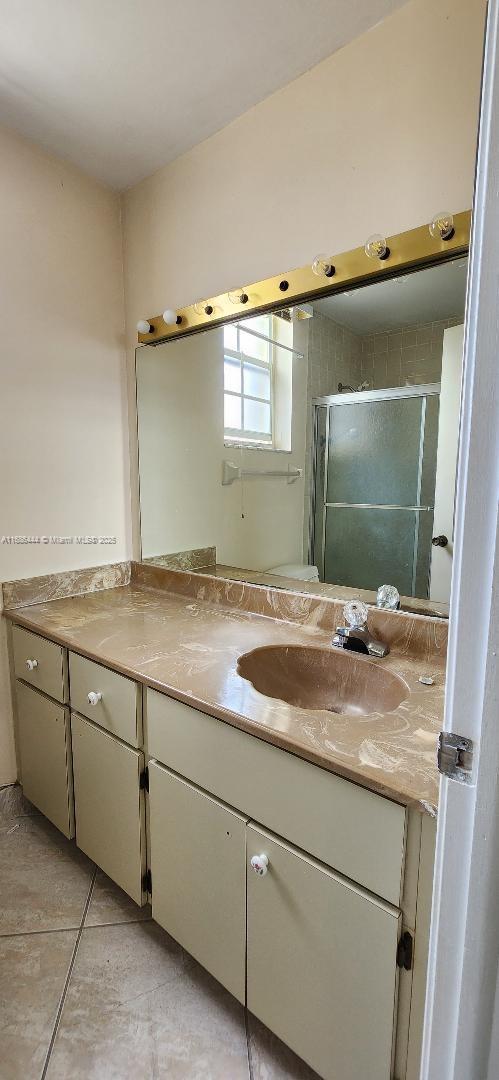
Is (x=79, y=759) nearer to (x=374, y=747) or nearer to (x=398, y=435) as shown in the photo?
(x=374, y=747)

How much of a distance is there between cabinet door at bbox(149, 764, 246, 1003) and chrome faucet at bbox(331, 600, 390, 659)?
1.63ft

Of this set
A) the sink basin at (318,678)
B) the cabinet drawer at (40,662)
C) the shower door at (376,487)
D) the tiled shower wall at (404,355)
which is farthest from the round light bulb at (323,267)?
the cabinet drawer at (40,662)

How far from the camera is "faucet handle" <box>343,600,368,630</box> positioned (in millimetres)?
1253

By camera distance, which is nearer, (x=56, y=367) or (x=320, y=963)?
(x=320, y=963)

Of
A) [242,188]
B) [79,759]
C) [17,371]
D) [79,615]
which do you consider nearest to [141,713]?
[79,759]

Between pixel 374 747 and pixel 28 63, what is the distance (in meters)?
1.92

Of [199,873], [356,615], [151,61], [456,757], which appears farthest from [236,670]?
[151,61]

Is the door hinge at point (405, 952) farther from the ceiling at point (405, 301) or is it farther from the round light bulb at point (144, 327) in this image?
the round light bulb at point (144, 327)

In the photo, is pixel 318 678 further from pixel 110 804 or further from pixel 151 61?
pixel 151 61

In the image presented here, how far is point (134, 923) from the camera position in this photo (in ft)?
4.42

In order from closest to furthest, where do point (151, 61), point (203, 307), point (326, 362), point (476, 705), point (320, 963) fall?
point (476, 705) < point (320, 963) < point (151, 61) < point (326, 362) < point (203, 307)

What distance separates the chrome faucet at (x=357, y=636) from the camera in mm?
1209

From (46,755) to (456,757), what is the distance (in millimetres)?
1451

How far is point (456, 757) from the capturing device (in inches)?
21.2
